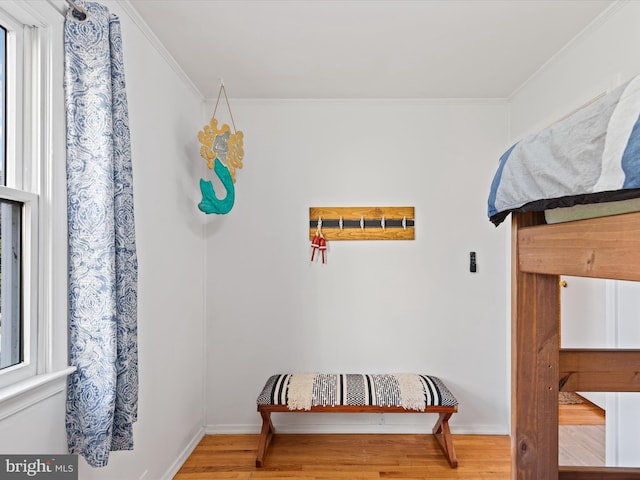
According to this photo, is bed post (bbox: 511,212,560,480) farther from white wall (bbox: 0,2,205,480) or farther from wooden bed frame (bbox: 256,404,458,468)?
wooden bed frame (bbox: 256,404,458,468)

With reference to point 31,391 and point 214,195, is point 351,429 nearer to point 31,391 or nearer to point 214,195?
point 214,195

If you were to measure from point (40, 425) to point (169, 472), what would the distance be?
138 centimetres

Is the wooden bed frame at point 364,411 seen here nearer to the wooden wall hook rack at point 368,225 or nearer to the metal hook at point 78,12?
the wooden wall hook rack at point 368,225

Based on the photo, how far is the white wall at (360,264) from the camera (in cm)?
333

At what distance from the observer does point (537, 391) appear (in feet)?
4.04

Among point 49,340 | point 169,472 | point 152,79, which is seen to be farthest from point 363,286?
point 49,340

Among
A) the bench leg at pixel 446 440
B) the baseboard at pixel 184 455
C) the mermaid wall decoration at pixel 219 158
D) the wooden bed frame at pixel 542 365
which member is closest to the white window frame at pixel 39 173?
the mermaid wall decoration at pixel 219 158

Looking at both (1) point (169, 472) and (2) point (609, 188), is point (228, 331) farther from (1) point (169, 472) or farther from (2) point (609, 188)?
(2) point (609, 188)

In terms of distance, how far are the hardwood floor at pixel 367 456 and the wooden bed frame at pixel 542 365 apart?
5.36ft

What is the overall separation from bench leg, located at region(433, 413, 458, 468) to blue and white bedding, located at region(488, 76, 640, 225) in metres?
2.15

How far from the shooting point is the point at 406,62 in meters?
2.72

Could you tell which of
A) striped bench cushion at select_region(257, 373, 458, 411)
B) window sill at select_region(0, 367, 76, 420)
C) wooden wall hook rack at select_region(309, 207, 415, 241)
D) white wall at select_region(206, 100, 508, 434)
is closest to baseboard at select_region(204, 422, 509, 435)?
white wall at select_region(206, 100, 508, 434)

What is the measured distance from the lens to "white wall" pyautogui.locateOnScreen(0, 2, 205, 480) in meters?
2.20

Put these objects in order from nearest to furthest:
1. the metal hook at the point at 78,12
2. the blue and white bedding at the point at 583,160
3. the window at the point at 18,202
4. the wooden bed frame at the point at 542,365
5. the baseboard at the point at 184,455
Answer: the blue and white bedding at the point at 583,160 → the wooden bed frame at the point at 542,365 → the window at the point at 18,202 → the metal hook at the point at 78,12 → the baseboard at the point at 184,455
